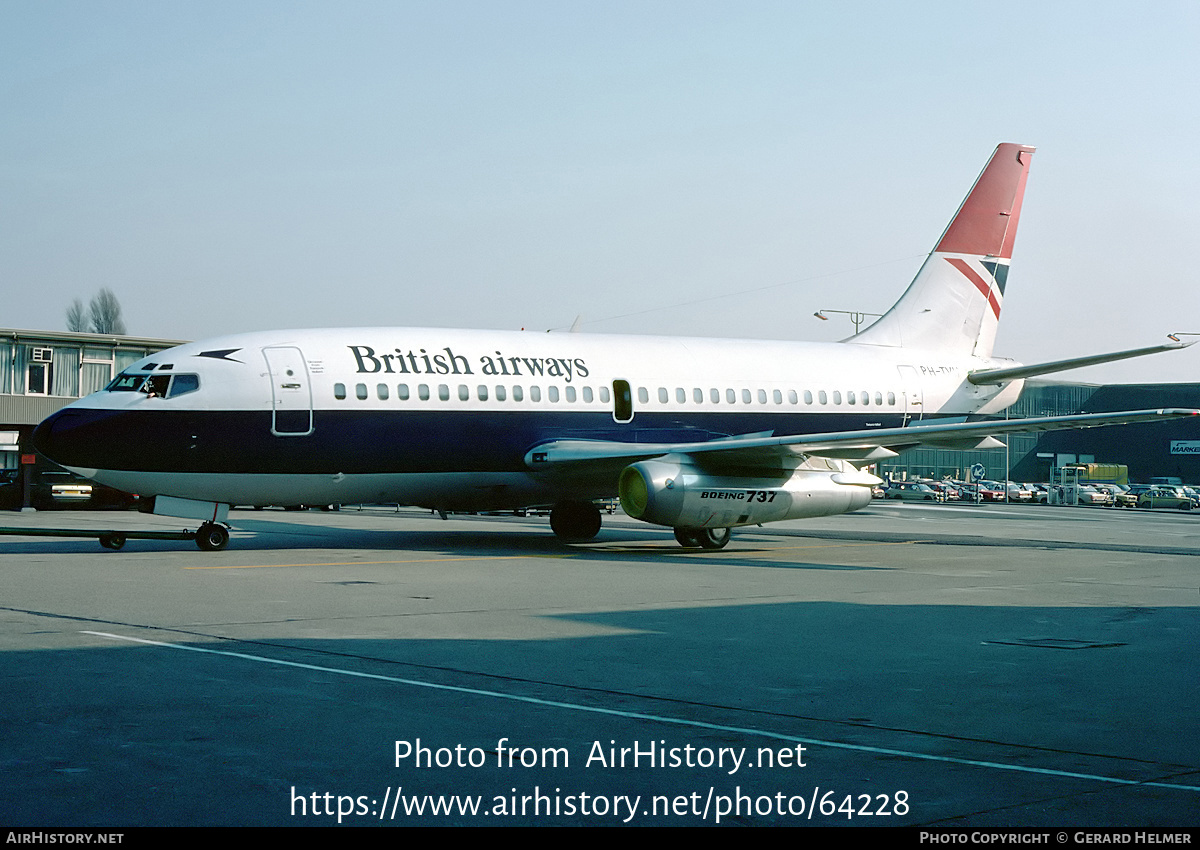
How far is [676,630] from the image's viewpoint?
11.7 meters

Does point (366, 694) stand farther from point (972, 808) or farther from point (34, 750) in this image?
point (972, 808)

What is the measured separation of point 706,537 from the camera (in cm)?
2317

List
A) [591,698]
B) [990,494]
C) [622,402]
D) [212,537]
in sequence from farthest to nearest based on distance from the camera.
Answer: [990,494] → [622,402] → [212,537] → [591,698]

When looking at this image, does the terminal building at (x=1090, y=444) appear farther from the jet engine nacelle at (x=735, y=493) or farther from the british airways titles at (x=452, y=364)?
the british airways titles at (x=452, y=364)

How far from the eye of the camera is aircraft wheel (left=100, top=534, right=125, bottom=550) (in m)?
21.0

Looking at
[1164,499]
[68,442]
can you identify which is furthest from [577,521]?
[1164,499]

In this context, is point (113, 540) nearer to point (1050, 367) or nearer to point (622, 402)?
point (622, 402)

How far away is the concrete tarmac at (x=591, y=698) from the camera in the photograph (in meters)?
5.62

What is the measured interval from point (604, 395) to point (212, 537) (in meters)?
7.93

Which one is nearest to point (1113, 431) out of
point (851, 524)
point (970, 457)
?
point (970, 457)

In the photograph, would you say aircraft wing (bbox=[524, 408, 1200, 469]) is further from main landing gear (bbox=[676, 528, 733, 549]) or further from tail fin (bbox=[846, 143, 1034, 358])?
tail fin (bbox=[846, 143, 1034, 358])

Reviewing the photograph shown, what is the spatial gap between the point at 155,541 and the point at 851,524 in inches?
744

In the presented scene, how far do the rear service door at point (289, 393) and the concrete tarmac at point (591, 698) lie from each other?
11.8ft

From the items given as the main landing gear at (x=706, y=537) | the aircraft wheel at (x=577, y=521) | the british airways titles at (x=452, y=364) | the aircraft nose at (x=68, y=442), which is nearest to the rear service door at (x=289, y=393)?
the british airways titles at (x=452, y=364)
